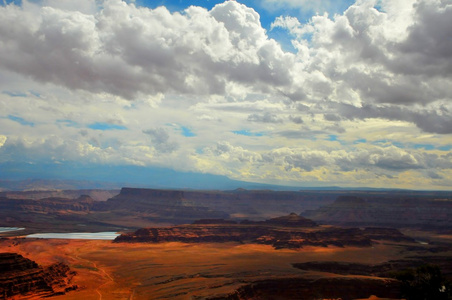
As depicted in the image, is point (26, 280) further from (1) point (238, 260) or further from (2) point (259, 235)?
(2) point (259, 235)

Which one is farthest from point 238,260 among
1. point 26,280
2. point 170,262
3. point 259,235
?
point 26,280

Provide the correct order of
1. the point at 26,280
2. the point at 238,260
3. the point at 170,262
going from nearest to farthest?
the point at 26,280 < the point at 170,262 < the point at 238,260

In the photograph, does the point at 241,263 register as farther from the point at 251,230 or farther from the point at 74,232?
the point at 74,232

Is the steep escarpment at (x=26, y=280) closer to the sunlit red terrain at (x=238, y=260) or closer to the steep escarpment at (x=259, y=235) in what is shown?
the sunlit red terrain at (x=238, y=260)

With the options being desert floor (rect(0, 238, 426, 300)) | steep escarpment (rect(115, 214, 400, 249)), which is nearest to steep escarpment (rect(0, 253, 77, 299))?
desert floor (rect(0, 238, 426, 300))

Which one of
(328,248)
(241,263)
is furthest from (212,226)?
(241,263)

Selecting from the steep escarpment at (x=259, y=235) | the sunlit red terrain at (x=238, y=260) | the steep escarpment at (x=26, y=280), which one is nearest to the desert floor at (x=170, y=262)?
the sunlit red terrain at (x=238, y=260)

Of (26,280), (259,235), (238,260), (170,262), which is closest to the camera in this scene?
(26,280)
